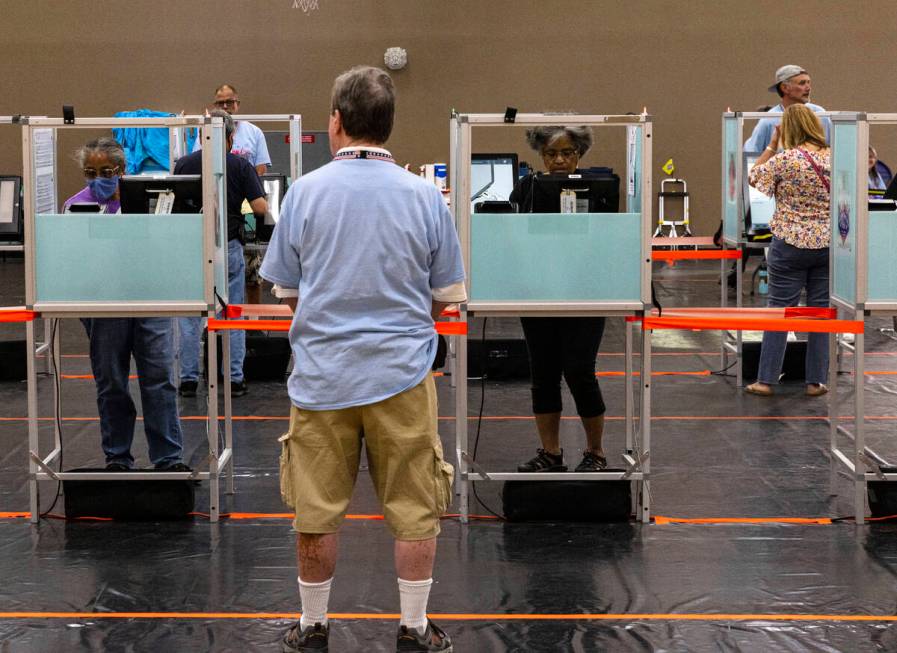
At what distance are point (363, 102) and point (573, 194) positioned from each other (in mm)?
1805

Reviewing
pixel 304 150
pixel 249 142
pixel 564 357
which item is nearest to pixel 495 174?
pixel 249 142

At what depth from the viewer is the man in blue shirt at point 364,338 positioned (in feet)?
11.2

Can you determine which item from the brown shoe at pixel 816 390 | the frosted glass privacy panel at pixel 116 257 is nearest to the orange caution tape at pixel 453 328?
the frosted glass privacy panel at pixel 116 257

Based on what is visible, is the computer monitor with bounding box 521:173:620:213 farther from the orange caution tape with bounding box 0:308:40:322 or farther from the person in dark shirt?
the person in dark shirt

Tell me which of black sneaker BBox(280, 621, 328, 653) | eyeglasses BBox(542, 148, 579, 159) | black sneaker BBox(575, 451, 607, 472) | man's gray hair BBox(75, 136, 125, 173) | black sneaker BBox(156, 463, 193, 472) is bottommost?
black sneaker BBox(280, 621, 328, 653)

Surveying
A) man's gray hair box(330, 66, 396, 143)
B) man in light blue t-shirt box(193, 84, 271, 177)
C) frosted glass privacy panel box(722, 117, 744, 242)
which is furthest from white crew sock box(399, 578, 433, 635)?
man in light blue t-shirt box(193, 84, 271, 177)

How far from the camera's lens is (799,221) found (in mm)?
7164

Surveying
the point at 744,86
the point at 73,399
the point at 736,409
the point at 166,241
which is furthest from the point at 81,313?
the point at 744,86

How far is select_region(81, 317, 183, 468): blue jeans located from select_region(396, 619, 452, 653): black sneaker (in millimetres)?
2207

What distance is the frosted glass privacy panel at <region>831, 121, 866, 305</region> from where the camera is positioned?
512 cm

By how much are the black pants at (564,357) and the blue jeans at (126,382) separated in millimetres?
1551

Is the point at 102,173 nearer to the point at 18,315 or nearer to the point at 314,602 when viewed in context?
the point at 18,315

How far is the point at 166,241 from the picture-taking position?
5.06m

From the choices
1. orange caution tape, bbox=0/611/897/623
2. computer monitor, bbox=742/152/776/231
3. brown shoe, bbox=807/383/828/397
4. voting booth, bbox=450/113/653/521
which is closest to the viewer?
orange caution tape, bbox=0/611/897/623
